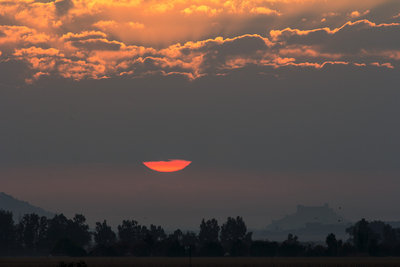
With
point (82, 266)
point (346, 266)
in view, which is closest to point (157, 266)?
point (346, 266)

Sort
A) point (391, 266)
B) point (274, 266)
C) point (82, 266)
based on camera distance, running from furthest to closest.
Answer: point (274, 266) < point (391, 266) < point (82, 266)

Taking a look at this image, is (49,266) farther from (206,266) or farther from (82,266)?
(82,266)

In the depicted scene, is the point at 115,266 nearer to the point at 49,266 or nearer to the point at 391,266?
the point at 49,266

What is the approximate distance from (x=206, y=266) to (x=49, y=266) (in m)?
35.4

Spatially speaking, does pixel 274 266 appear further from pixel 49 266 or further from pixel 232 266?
pixel 49 266

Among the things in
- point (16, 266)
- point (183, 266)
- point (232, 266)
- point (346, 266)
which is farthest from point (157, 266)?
point (346, 266)

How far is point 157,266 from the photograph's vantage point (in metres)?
162

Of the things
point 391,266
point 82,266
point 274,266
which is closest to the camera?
point 82,266

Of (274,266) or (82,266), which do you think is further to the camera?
(274,266)

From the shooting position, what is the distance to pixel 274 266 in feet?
535

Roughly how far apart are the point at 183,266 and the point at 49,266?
1189 inches

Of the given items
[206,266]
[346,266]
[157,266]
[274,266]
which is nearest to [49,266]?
[157,266]

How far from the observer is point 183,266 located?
162 m

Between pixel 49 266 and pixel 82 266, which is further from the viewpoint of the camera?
pixel 49 266
